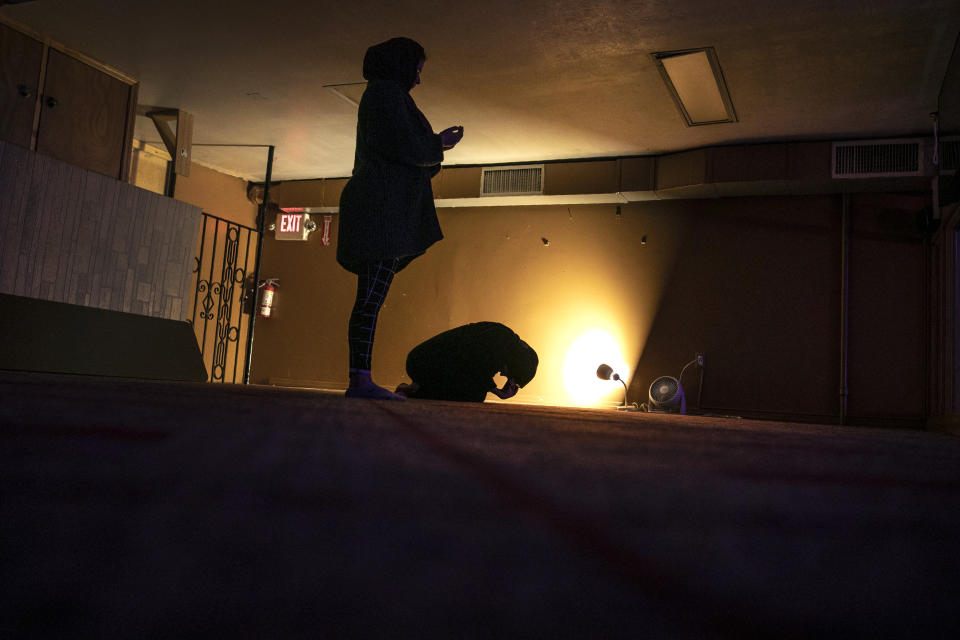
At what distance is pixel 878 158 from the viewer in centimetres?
504

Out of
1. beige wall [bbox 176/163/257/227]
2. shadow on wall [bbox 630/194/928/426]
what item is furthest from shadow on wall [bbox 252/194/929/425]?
beige wall [bbox 176/163/257/227]

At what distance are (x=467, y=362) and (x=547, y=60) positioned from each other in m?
2.51

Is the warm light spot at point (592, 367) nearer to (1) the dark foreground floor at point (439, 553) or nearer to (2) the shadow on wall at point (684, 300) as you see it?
(2) the shadow on wall at point (684, 300)

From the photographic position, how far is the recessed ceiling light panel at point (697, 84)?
13.6 feet

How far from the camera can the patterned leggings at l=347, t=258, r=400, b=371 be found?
2230 millimetres

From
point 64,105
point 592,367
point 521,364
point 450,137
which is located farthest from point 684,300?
point 64,105

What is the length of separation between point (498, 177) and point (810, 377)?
125 inches

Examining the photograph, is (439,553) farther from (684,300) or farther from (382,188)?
(684,300)

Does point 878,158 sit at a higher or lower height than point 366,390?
higher

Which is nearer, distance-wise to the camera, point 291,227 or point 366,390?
point 366,390

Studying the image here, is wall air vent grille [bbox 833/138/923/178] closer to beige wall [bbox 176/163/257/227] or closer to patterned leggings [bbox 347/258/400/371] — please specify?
patterned leggings [bbox 347/258/400/371]

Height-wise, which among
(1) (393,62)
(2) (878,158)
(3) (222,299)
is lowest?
(3) (222,299)

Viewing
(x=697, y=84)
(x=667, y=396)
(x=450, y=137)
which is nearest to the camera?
(x=450, y=137)

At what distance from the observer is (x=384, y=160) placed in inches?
88.6
